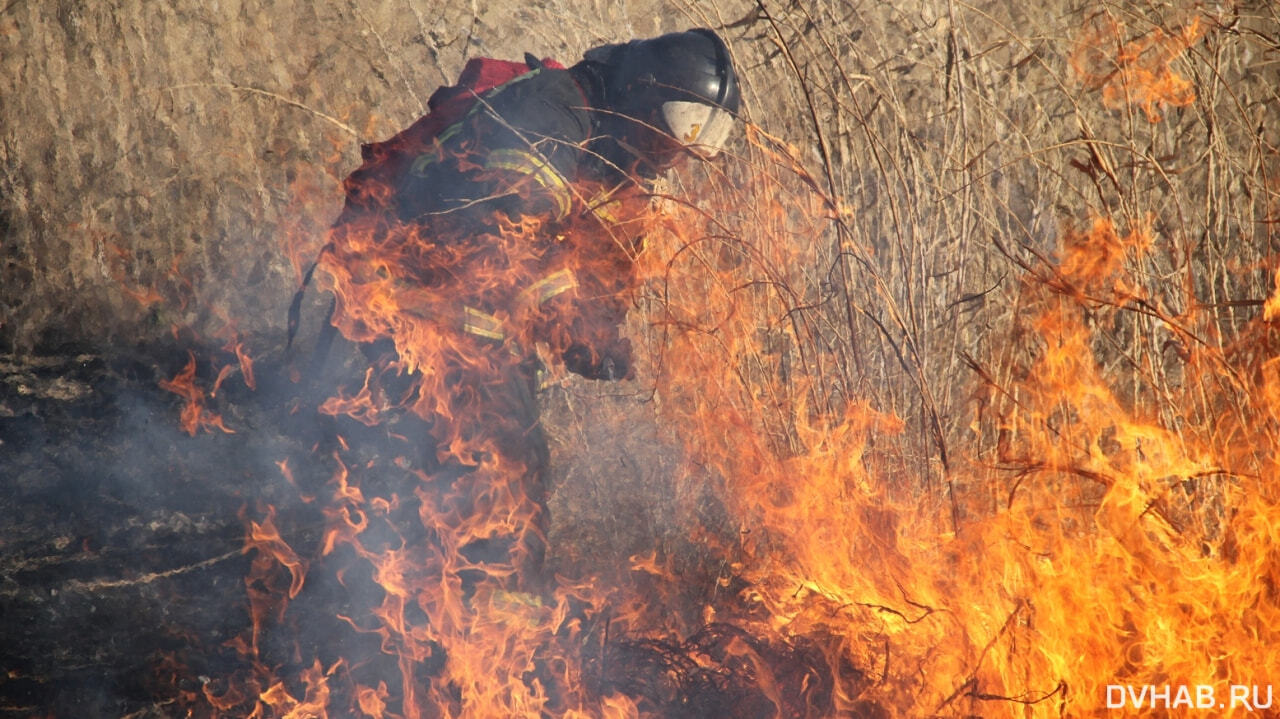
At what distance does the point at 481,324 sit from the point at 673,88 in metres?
1.19

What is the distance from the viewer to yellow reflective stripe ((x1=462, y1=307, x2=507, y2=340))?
11.0ft

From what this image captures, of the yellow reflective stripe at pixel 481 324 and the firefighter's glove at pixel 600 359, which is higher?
the yellow reflective stripe at pixel 481 324

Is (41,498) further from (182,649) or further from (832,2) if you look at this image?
(832,2)

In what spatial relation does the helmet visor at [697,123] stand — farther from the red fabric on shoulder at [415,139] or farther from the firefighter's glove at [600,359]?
the firefighter's glove at [600,359]

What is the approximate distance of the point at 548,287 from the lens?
11.4ft

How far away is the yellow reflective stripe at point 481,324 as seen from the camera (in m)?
3.37

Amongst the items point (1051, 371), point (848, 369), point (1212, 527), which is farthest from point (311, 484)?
point (1212, 527)

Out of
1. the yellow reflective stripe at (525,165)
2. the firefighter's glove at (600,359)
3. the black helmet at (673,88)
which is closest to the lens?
the yellow reflective stripe at (525,165)

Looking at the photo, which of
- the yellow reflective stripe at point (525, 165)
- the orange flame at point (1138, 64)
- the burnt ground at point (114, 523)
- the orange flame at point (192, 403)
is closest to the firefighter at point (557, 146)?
the yellow reflective stripe at point (525, 165)

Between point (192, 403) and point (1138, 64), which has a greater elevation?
point (1138, 64)

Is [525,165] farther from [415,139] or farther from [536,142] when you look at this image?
[415,139]

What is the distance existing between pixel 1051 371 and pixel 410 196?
3276 mm

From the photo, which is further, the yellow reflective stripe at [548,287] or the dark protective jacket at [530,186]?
the yellow reflective stripe at [548,287]

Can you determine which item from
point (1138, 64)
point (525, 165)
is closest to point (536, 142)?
point (525, 165)
